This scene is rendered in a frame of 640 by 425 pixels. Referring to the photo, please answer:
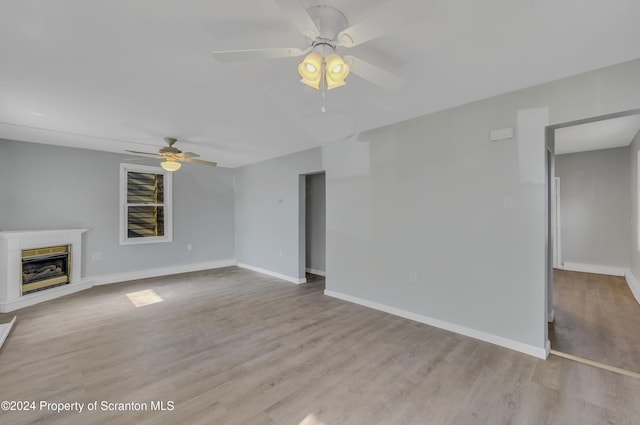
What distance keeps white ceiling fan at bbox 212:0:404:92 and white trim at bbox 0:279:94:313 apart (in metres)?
4.70

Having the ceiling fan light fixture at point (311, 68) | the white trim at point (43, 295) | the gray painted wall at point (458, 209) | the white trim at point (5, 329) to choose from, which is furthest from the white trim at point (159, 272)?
the ceiling fan light fixture at point (311, 68)

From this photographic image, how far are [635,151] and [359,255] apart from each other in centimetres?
496

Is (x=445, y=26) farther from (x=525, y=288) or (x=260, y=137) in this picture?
(x=260, y=137)

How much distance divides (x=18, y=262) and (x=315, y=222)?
4743 millimetres

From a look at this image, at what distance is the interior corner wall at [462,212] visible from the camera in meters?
2.51

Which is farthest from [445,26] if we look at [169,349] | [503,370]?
[169,349]

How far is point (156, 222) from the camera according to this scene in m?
5.79

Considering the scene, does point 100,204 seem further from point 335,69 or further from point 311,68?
point 335,69

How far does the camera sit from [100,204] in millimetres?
5066

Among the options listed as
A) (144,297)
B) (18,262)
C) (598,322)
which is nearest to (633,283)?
(598,322)

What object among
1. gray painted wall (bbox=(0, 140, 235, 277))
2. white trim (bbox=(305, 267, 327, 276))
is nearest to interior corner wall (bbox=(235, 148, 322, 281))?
gray painted wall (bbox=(0, 140, 235, 277))

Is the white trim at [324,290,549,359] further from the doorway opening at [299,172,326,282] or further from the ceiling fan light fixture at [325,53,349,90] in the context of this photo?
the ceiling fan light fixture at [325,53,349,90]

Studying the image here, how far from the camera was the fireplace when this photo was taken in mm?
4031

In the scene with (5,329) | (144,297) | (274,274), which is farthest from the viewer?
(274,274)
